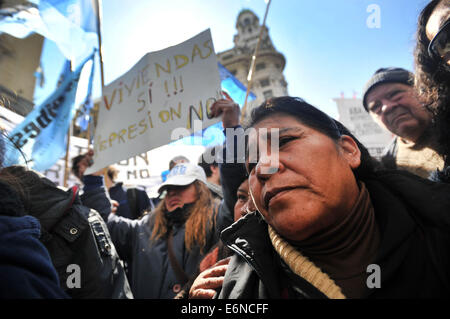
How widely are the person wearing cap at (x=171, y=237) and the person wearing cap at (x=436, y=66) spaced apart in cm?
159

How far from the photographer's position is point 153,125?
7.37ft

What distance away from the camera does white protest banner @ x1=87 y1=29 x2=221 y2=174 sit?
2.05m

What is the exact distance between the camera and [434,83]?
4.44ft

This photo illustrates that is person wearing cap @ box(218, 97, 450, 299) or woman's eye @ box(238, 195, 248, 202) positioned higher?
woman's eye @ box(238, 195, 248, 202)

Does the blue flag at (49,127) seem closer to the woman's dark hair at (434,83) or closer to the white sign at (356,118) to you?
the woman's dark hair at (434,83)

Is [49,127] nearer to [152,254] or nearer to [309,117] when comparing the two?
[152,254]

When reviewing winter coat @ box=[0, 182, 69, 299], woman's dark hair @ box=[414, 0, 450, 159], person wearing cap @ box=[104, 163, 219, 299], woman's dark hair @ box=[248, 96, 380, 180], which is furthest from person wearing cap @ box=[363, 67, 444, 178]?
winter coat @ box=[0, 182, 69, 299]

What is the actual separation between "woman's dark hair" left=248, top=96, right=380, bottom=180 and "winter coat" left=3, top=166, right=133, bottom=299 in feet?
4.03

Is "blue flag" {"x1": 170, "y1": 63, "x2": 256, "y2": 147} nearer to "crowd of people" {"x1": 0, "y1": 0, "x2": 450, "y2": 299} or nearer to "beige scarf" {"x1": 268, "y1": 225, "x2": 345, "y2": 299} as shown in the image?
"crowd of people" {"x1": 0, "y1": 0, "x2": 450, "y2": 299}

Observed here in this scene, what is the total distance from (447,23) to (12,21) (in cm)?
369

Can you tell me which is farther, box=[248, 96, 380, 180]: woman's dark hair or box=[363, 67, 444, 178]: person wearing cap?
box=[363, 67, 444, 178]: person wearing cap

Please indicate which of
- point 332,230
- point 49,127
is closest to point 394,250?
point 332,230
